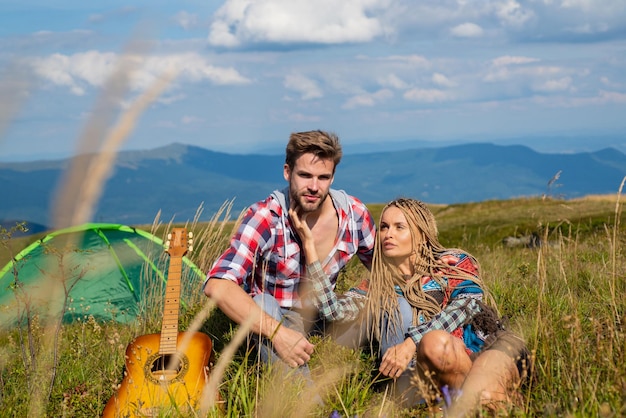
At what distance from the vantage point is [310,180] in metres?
4.83

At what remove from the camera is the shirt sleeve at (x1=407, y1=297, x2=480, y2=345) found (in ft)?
13.6

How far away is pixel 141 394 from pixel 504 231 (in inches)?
612

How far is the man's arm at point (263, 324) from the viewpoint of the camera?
4.05 metres

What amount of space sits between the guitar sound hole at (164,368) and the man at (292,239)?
1.60 ft

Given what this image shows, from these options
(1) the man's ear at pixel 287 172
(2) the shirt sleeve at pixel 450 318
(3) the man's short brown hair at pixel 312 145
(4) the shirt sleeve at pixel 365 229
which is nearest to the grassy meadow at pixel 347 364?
(2) the shirt sleeve at pixel 450 318

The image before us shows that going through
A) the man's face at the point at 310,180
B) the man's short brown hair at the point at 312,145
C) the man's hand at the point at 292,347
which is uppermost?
the man's short brown hair at the point at 312,145

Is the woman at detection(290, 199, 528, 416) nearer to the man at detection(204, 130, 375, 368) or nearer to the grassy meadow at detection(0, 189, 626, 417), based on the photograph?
the grassy meadow at detection(0, 189, 626, 417)

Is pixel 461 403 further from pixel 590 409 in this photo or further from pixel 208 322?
pixel 208 322

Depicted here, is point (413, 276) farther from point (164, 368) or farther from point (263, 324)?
point (164, 368)

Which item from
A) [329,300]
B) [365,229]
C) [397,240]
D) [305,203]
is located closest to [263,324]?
[329,300]

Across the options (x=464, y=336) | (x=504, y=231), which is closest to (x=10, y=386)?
(x=464, y=336)

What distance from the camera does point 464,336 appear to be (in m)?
4.28

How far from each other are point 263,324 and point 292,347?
0.29 m

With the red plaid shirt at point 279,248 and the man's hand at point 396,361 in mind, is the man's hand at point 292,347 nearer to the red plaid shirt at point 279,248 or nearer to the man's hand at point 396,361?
the man's hand at point 396,361
